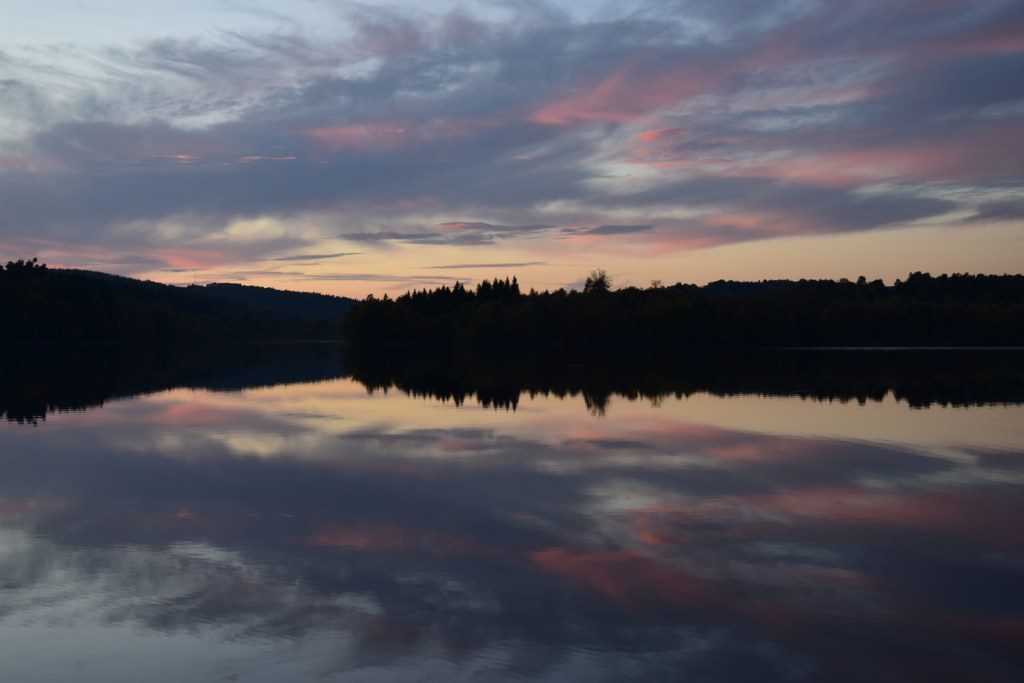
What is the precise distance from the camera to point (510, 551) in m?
11.9

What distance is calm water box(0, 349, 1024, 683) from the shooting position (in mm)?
8227

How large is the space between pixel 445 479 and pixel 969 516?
29.7 feet

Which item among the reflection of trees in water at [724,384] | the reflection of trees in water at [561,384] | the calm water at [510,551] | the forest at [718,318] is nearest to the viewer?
the calm water at [510,551]

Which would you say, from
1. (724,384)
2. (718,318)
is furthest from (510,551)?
(718,318)

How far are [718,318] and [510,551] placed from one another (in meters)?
126

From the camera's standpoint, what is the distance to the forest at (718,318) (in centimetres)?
13400

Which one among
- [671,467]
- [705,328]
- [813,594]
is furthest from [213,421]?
[705,328]

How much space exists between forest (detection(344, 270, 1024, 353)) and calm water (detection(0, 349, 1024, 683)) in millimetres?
100155

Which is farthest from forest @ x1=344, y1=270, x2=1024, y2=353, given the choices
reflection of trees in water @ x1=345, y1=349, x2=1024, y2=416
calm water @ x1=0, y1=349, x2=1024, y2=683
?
calm water @ x1=0, y1=349, x2=1024, y2=683

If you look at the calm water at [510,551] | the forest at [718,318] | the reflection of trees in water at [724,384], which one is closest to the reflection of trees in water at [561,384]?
the reflection of trees in water at [724,384]

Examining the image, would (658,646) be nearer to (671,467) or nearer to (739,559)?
(739,559)

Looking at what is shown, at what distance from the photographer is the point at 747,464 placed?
1916cm

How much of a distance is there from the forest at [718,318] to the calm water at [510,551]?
329 ft

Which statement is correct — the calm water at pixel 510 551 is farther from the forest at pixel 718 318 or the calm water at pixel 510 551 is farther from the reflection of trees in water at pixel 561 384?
the forest at pixel 718 318
